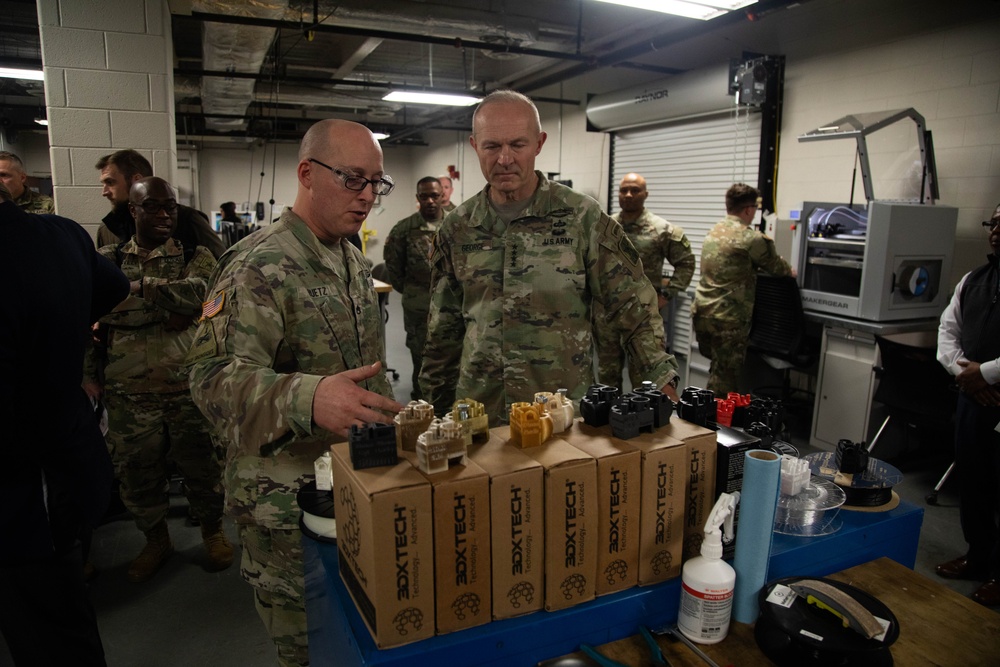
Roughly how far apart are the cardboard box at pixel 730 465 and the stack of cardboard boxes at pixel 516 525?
0.06 feet

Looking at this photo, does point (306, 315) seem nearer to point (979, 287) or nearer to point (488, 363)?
point (488, 363)

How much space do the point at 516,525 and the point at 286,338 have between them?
0.83 meters

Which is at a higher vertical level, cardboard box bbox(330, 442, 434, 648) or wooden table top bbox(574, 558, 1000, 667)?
cardboard box bbox(330, 442, 434, 648)

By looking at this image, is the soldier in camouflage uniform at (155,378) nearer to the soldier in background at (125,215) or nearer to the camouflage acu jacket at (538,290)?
the soldier in background at (125,215)

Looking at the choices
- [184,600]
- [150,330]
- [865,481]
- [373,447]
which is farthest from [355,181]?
[184,600]

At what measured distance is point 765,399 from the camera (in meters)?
1.34

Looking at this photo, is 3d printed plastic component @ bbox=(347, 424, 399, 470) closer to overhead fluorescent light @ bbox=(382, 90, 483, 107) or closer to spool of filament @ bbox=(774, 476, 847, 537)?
spool of filament @ bbox=(774, 476, 847, 537)

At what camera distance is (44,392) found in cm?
161

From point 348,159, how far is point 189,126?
12.4m

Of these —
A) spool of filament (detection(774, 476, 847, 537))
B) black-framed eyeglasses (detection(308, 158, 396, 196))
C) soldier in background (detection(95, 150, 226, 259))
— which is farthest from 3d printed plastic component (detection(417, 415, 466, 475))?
soldier in background (detection(95, 150, 226, 259))

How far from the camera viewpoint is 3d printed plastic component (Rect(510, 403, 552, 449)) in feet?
3.43

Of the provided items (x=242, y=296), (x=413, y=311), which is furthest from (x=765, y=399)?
(x=413, y=311)

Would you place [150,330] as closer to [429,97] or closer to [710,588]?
[710,588]

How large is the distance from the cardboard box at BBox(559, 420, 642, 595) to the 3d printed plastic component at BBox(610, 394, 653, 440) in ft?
0.06
